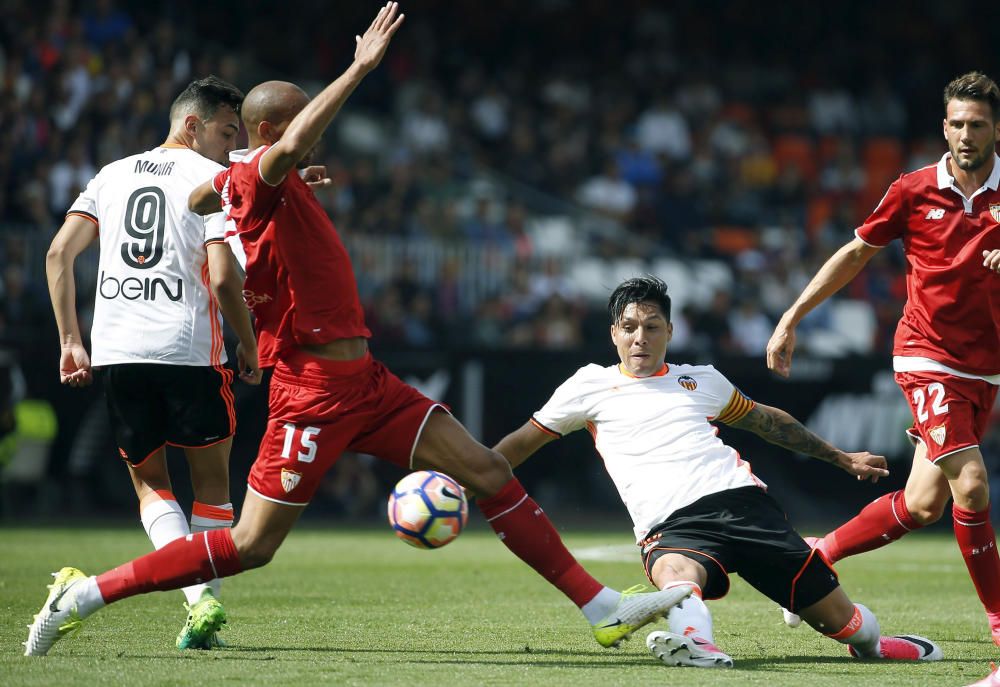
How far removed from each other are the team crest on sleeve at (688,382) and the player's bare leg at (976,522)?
45.9 inches

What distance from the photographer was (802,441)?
20.1 ft

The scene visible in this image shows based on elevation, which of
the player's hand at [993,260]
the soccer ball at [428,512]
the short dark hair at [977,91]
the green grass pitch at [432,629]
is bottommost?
the green grass pitch at [432,629]

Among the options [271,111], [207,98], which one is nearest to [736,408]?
[271,111]

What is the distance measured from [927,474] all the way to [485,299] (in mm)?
10435

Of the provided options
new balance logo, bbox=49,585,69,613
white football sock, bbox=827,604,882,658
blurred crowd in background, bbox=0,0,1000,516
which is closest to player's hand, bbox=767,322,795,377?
white football sock, bbox=827,604,882,658

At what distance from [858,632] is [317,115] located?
10.0 ft

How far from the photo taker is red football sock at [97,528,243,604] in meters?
5.41

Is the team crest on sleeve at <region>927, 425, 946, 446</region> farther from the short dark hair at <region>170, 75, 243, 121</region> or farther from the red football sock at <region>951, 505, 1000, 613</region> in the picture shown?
the short dark hair at <region>170, 75, 243, 121</region>

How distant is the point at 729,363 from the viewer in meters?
15.0

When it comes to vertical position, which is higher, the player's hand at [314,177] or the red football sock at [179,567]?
the player's hand at [314,177]

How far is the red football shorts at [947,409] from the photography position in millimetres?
6148

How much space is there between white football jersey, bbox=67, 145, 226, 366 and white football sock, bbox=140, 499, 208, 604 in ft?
2.12

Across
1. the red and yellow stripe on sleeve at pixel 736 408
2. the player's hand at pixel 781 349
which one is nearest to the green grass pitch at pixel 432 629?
the red and yellow stripe on sleeve at pixel 736 408

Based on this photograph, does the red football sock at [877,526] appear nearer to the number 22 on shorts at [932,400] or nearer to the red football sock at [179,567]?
the number 22 on shorts at [932,400]
